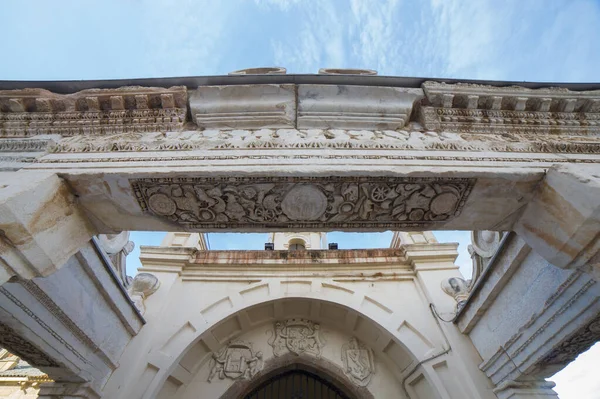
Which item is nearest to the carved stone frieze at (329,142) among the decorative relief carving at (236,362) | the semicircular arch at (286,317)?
the semicircular arch at (286,317)

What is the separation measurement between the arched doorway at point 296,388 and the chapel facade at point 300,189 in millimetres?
1766

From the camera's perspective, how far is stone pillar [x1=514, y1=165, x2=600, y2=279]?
58.8 inches

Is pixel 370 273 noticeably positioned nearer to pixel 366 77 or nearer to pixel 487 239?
pixel 487 239

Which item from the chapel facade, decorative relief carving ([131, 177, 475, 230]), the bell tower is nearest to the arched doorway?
the chapel facade

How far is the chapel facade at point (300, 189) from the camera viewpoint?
177 centimetres

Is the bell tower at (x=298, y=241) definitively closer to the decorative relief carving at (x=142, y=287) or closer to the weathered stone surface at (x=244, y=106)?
the decorative relief carving at (x=142, y=287)

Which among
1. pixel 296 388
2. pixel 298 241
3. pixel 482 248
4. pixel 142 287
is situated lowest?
pixel 296 388

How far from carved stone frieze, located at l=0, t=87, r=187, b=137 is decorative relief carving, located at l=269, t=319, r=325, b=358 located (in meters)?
3.84

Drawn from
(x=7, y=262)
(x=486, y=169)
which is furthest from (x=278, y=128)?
(x=7, y=262)

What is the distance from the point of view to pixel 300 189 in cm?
189

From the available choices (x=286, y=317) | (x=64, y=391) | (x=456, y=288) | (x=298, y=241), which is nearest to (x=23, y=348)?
(x=64, y=391)

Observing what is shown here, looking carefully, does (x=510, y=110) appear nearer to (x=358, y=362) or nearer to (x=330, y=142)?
(x=330, y=142)

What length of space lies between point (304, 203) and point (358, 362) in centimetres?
376

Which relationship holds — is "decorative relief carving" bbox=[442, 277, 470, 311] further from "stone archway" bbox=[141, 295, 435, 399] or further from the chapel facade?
"stone archway" bbox=[141, 295, 435, 399]
